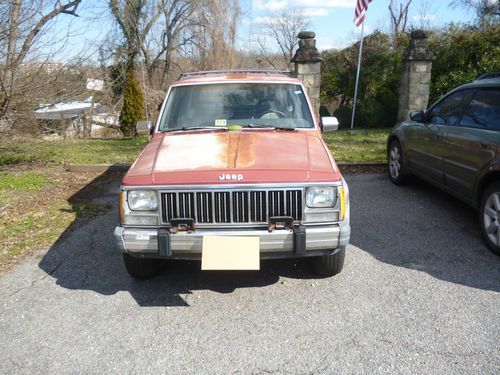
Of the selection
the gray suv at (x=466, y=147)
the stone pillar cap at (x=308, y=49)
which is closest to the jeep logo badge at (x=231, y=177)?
the gray suv at (x=466, y=147)

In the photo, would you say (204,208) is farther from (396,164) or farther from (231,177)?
(396,164)

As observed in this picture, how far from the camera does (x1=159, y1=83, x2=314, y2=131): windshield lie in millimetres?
4590

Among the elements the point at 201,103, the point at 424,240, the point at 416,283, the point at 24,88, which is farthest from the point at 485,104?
the point at 24,88

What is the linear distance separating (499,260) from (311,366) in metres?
2.59

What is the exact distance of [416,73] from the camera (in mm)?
12633

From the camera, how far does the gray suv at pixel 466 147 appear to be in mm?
4410

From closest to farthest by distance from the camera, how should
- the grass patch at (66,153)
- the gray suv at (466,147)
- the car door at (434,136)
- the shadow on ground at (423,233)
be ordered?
1. the shadow on ground at (423,233)
2. the gray suv at (466,147)
3. the car door at (434,136)
4. the grass patch at (66,153)

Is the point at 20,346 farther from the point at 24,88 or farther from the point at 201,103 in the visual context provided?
the point at 24,88

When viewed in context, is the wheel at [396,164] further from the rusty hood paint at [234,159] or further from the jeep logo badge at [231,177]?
the jeep logo badge at [231,177]

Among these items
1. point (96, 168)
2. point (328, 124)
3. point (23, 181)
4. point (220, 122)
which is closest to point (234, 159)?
point (220, 122)

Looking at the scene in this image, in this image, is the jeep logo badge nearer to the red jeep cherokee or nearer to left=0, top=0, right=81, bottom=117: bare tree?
the red jeep cherokee

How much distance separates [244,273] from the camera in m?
4.08

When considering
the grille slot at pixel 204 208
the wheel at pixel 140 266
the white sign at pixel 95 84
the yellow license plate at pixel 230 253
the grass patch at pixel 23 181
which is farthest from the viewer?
the white sign at pixel 95 84

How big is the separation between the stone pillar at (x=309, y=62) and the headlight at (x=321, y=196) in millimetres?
8923
